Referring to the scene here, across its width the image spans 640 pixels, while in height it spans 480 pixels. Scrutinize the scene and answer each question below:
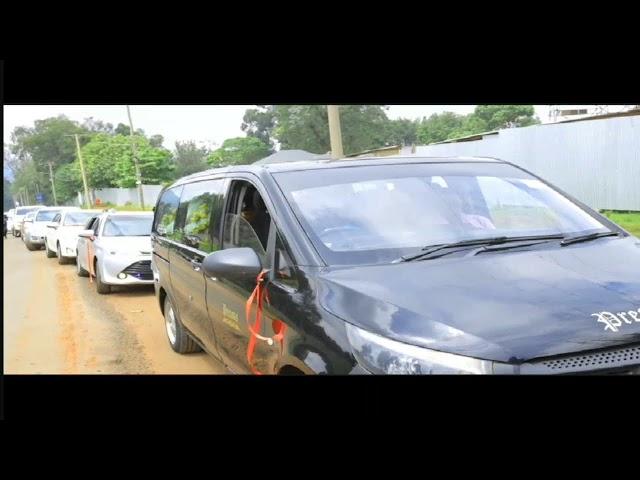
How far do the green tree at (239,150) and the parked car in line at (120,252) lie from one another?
3503cm

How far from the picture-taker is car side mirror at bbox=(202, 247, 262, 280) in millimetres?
3053

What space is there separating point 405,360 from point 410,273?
56 cm

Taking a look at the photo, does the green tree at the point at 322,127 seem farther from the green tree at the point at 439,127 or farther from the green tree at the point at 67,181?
the green tree at the point at 67,181

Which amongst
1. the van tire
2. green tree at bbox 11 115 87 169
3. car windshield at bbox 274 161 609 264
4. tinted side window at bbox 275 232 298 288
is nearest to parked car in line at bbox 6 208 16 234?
the van tire

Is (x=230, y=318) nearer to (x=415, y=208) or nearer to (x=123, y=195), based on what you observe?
(x=415, y=208)

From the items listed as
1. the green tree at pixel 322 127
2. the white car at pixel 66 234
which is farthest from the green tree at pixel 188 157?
the white car at pixel 66 234

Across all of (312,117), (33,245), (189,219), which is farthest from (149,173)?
(189,219)

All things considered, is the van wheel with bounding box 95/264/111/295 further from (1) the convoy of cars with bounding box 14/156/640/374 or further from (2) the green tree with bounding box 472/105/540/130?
(2) the green tree with bounding box 472/105/540/130

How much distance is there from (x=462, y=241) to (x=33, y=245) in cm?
2073

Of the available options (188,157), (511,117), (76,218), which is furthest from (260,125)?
(76,218)

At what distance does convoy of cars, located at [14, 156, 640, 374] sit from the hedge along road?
5.03 feet

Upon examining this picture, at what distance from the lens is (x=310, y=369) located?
2.53m

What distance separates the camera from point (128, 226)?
10977mm

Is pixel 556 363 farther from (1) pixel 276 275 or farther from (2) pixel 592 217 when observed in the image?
(2) pixel 592 217
